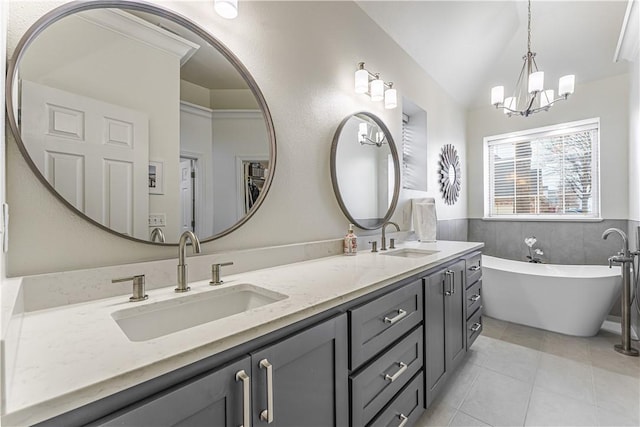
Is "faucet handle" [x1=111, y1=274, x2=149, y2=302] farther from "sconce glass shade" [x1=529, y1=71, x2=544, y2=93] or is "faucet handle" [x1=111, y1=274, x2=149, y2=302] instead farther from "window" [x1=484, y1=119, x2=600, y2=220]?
"window" [x1=484, y1=119, x2=600, y2=220]

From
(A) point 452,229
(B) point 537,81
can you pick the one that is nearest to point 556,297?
(A) point 452,229

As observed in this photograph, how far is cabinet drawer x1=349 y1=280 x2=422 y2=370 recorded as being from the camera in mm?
1000

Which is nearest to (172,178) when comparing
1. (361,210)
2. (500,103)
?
(361,210)

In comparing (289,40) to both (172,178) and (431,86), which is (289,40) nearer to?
(172,178)

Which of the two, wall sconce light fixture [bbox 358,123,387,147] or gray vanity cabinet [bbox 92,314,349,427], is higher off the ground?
wall sconce light fixture [bbox 358,123,387,147]

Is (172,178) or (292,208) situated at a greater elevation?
(172,178)

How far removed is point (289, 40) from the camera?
5.25 ft

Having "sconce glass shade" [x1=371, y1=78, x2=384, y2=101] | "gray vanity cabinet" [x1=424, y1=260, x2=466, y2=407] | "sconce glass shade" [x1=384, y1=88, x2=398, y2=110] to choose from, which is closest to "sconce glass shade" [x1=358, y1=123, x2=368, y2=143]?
"sconce glass shade" [x1=371, y1=78, x2=384, y2=101]

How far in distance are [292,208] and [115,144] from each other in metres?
0.85

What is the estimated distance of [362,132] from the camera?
2121 mm

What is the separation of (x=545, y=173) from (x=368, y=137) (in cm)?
271

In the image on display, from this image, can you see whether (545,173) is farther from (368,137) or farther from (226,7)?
(226,7)

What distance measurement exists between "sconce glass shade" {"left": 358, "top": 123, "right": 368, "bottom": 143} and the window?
8.41ft

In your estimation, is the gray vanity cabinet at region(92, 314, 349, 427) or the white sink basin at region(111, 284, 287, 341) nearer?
the gray vanity cabinet at region(92, 314, 349, 427)
